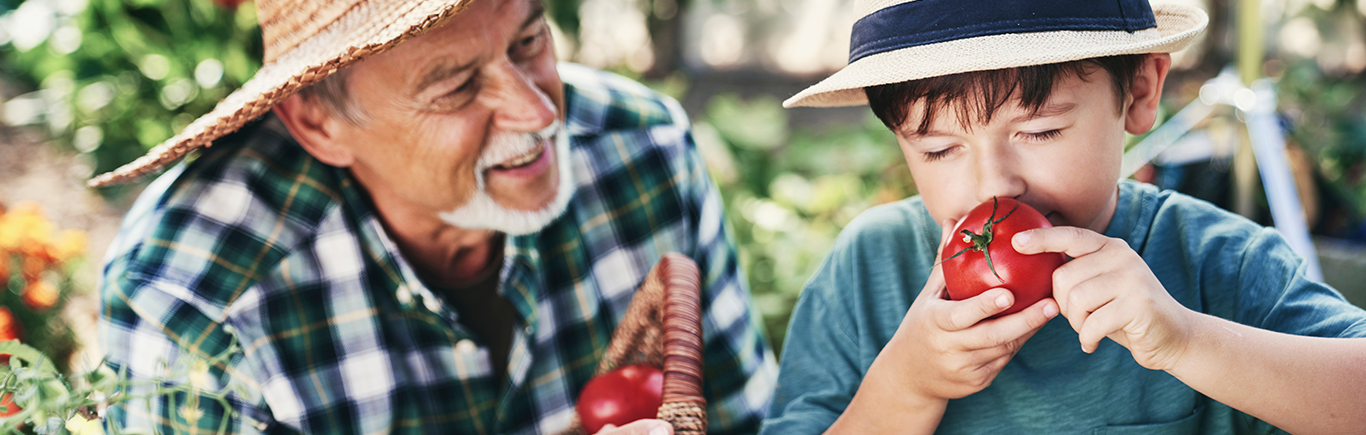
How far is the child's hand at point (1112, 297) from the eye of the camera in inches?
37.0

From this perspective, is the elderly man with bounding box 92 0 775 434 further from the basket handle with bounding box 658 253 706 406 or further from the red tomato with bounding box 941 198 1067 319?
the red tomato with bounding box 941 198 1067 319

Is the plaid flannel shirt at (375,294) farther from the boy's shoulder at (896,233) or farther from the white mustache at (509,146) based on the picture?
the boy's shoulder at (896,233)

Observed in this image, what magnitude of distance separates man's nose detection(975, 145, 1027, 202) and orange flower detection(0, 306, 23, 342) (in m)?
2.34

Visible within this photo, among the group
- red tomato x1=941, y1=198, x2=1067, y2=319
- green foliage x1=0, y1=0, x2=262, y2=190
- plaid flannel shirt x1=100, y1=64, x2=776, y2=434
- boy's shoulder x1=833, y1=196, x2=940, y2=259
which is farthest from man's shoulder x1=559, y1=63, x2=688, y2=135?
green foliage x1=0, y1=0, x2=262, y2=190

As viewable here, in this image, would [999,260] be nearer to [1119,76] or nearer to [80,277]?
[1119,76]

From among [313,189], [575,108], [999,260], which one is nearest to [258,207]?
[313,189]

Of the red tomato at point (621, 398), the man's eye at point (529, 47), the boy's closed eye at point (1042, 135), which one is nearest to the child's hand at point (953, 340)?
the boy's closed eye at point (1042, 135)

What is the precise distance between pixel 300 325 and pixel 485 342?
419 mm

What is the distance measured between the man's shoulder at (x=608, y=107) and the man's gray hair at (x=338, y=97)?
578 millimetres

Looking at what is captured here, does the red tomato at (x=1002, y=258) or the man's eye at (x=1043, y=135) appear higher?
the man's eye at (x=1043, y=135)

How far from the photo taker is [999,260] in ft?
3.27

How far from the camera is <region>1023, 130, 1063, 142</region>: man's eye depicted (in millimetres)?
1075

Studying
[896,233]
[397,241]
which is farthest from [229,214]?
[896,233]

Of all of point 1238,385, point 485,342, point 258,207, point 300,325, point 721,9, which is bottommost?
point 1238,385
